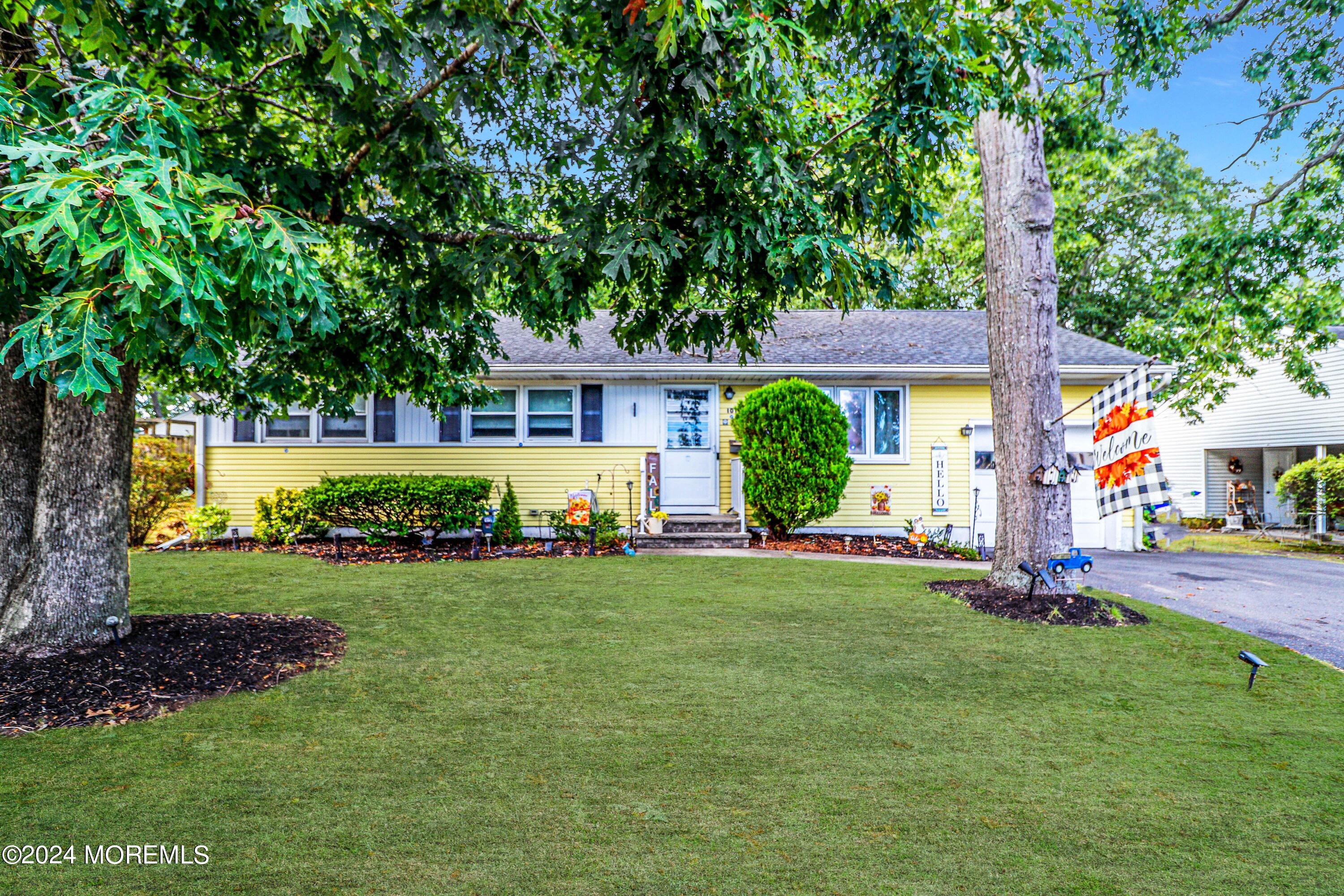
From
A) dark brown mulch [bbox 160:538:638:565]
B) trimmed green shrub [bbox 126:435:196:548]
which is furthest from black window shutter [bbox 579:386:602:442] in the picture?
trimmed green shrub [bbox 126:435:196:548]

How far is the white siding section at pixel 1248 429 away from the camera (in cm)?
1703

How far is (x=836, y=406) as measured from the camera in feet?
33.6

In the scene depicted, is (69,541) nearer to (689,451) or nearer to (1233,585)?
(689,451)

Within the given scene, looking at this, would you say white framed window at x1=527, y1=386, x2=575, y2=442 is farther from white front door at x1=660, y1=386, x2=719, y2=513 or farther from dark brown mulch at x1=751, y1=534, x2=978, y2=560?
dark brown mulch at x1=751, y1=534, x2=978, y2=560

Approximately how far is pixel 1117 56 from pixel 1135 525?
785 cm

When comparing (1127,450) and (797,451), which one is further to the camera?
(797,451)

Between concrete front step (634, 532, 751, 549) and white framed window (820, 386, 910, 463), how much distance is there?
2744 mm

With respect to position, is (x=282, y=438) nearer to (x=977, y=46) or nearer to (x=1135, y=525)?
(x=977, y=46)

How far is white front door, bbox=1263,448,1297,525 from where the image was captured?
64.8ft

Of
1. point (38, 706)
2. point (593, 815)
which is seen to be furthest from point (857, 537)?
point (38, 706)

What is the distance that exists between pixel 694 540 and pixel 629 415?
2.49 metres

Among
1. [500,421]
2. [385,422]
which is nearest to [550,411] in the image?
[500,421]

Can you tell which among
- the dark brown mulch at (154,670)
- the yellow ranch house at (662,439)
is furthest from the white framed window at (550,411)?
the dark brown mulch at (154,670)

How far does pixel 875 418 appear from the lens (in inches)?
463
